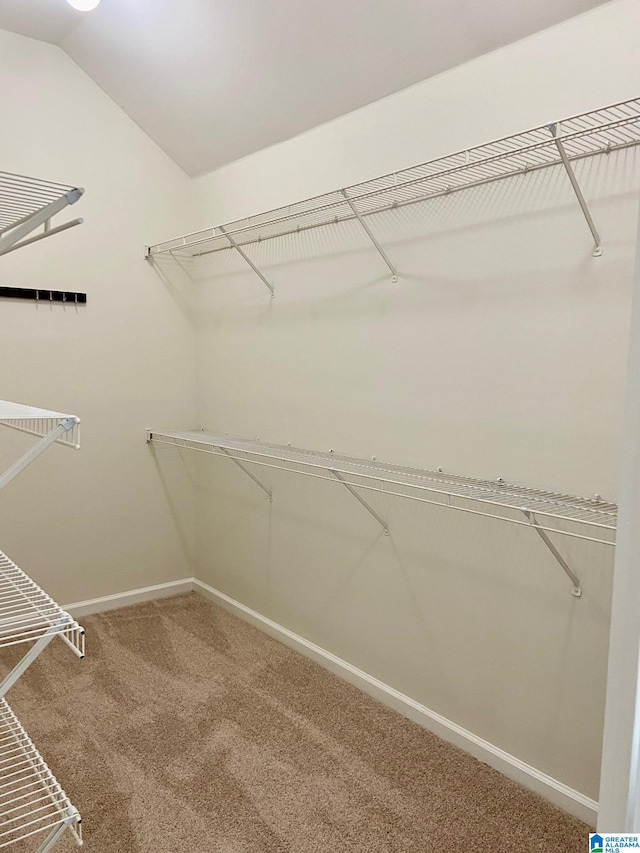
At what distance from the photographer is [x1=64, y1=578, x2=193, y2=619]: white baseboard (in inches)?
123

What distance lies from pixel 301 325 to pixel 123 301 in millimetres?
1051

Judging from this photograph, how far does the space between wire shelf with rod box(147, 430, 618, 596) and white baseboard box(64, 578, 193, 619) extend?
0.87 m

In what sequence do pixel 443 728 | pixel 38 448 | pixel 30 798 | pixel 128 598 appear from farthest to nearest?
pixel 128 598
pixel 443 728
pixel 30 798
pixel 38 448

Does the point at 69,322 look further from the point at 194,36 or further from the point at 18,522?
the point at 194,36

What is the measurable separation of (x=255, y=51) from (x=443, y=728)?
2.49 metres

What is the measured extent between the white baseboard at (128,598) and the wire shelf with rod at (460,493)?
871 mm

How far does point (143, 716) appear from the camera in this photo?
227 centimetres

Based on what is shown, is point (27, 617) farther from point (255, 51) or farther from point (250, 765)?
point (255, 51)

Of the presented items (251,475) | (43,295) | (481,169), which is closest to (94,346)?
(43,295)

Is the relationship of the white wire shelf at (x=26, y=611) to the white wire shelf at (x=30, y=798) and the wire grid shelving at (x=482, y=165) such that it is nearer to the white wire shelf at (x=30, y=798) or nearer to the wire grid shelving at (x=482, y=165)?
the white wire shelf at (x=30, y=798)

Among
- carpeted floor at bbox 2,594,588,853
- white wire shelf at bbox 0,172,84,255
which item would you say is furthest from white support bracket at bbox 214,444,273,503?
white wire shelf at bbox 0,172,84,255

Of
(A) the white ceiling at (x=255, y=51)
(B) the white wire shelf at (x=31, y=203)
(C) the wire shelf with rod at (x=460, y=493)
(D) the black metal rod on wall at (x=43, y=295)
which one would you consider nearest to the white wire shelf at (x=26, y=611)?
(B) the white wire shelf at (x=31, y=203)

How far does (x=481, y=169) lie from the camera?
6.34ft
